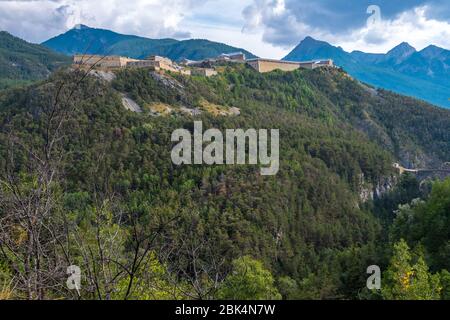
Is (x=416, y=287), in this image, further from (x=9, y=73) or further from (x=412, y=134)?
(x=9, y=73)

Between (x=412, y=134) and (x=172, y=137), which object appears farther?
(x=412, y=134)

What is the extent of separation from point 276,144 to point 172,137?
51.7 ft

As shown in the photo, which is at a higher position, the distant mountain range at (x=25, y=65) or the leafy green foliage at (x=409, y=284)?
the distant mountain range at (x=25, y=65)

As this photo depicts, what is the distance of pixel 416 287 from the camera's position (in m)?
13.5

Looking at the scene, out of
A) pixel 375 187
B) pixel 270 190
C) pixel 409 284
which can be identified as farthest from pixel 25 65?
pixel 409 284

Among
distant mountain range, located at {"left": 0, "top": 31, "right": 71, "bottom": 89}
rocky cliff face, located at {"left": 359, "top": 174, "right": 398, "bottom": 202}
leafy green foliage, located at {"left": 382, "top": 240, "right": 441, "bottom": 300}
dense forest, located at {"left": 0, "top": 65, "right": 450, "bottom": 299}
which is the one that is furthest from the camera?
distant mountain range, located at {"left": 0, "top": 31, "right": 71, "bottom": 89}

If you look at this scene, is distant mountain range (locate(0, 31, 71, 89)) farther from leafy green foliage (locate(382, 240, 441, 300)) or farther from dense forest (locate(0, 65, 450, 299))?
leafy green foliage (locate(382, 240, 441, 300))

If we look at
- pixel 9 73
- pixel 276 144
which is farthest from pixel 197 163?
pixel 9 73

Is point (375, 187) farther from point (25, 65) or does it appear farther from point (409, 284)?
point (25, 65)

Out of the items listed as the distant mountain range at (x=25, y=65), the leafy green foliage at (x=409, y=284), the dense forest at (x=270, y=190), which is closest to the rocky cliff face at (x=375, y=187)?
the dense forest at (x=270, y=190)

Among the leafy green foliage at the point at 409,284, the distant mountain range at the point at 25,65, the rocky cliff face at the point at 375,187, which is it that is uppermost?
the distant mountain range at the point at 25,65

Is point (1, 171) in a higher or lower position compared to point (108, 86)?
lower

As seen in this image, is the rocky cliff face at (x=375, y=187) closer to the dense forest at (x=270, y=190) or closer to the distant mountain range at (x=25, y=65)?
the dense forest at (x=270, y=190)

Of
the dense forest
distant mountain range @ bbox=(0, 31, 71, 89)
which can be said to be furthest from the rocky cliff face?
distant mountain range @ bbox=(0, 31, 71, 89)
